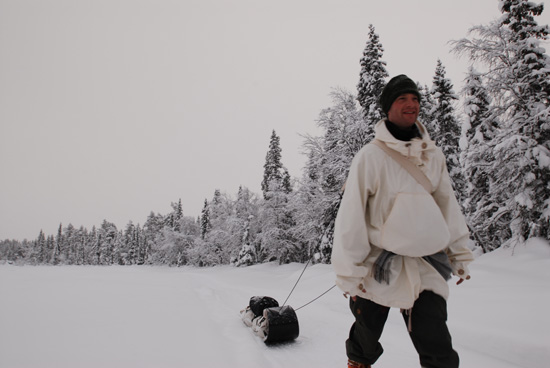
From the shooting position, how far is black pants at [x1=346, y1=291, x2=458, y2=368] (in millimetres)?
1812

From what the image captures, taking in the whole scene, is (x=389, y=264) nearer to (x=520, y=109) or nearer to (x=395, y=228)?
(x=395, y=228)

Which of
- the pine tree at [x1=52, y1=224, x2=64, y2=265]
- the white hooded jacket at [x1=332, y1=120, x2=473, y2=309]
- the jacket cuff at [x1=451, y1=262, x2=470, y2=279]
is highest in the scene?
the white hooded jacket at [x1=332, y1=120, x2=473, y2=309]

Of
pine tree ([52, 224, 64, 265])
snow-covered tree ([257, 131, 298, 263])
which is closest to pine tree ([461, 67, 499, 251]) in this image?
snow-covered tree ([257, 131, 298, 263])

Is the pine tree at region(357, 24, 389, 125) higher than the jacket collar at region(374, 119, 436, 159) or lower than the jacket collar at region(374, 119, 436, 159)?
higher

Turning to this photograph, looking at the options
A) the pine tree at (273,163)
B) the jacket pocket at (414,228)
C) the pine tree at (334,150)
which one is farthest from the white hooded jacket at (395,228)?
the pine tree at (273,163)

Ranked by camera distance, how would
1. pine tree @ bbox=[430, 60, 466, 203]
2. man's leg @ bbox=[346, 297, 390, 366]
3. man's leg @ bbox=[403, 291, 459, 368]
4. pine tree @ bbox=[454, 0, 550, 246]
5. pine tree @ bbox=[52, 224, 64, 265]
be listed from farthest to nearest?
1. pine tree @ bbox=[52, 224, 64, 265]
2. pine tree @ bbox=[430, 60, 466, 203]
3. pine tree @ bbox=[454, 0, 550, 246]
4. man's leg @ bbox=[346, 297, 390, 366]
5. man's leg @ bbox=[403, 291, 459, 368]

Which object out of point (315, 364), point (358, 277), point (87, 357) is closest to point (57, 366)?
point (87, 357)

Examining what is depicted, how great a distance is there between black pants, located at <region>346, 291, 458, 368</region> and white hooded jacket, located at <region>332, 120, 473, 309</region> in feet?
0.32

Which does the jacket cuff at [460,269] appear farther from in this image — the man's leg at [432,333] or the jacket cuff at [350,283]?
the jacket cuff at [350,283]

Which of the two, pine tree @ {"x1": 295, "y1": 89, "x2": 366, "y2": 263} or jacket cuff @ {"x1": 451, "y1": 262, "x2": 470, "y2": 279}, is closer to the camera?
jacket cuff @ {"x1": 451, "y1": 262, "x2": 470, "y2": 279}

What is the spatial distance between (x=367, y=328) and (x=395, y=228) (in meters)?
0.75

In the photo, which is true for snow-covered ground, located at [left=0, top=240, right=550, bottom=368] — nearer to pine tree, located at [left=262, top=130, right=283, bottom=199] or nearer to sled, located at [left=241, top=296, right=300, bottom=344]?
sled, located at [left=241, top=296, right=300, bottom=344]

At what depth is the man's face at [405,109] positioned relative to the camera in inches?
84.0

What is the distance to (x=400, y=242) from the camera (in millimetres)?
1856
